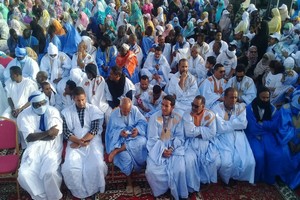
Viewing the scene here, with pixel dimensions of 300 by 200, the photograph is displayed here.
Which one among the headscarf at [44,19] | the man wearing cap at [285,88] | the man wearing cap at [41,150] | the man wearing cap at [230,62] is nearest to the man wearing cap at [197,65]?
the man wearing cap at [230,62]

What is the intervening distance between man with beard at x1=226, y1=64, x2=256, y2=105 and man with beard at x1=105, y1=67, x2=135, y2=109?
195 cm

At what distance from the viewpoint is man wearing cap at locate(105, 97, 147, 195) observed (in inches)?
171

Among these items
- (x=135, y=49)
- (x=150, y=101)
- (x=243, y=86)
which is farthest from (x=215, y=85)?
(x=135, y=49)

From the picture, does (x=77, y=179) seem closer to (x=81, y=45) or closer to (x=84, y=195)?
(x=84, y=195)

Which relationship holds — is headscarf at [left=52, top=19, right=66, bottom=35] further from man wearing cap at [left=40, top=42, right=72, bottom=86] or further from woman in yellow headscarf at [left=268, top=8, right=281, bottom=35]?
woman in yellow headscarf at [left=268, top=8, right=281, bottom=35]

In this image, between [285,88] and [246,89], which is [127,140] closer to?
[246,89]

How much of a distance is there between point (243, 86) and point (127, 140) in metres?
2.57

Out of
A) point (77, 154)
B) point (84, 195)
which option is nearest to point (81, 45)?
point (77, 154)

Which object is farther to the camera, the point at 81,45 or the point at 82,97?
the point at 81,45

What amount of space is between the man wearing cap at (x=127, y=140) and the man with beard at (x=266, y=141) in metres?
1.59

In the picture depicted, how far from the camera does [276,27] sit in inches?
363

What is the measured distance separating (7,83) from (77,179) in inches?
96.5

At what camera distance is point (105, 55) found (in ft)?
23.1

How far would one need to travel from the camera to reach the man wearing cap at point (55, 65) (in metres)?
6.36
